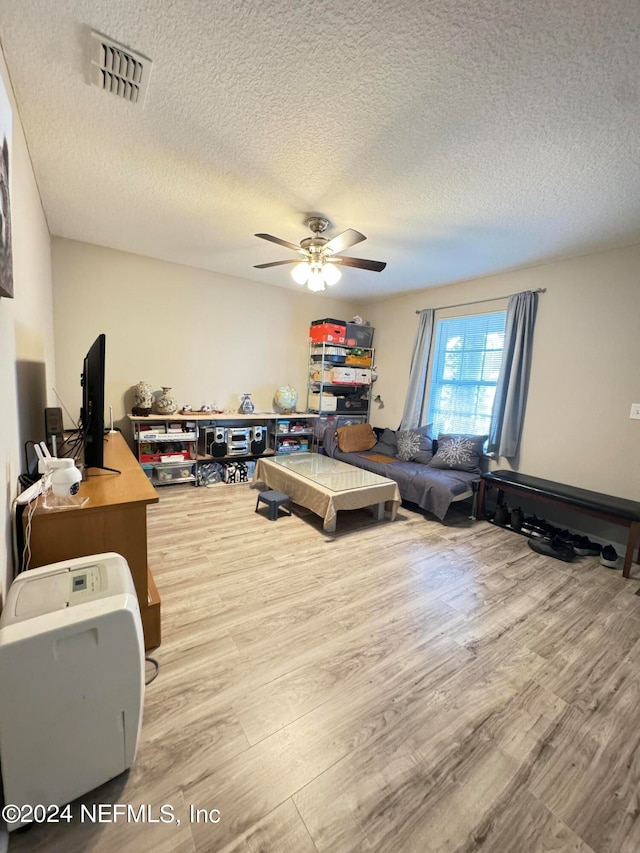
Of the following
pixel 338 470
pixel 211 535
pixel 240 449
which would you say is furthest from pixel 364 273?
pixel 211 535

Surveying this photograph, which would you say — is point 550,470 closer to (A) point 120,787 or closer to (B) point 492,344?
(B) point 492,344

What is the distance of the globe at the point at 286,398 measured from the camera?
4.73 metres

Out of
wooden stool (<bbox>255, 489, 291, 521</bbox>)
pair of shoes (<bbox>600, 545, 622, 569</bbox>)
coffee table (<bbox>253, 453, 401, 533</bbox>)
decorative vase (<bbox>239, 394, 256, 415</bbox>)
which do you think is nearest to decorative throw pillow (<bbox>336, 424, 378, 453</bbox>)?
coffee table (<bbox>253, 453, 401, 533</bbox>)

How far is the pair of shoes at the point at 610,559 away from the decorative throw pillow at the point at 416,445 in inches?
70.4

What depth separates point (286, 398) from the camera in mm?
4730

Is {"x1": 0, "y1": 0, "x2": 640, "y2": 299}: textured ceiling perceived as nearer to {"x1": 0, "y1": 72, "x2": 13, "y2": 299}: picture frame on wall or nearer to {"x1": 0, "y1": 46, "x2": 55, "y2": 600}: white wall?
{"x1": 0, "y1": 46, "x2": 55, "y2": 600}: white wall

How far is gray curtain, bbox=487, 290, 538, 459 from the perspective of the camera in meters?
3.41

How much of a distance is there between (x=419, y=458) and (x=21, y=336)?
3723mm

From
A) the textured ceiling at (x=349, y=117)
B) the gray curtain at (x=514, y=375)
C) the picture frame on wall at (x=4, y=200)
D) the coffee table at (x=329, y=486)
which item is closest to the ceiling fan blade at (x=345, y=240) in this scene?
the textured ceiling at (x=349, y=117)

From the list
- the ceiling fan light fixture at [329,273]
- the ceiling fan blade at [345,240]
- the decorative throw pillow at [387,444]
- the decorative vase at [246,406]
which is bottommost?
the decorative throw pillow at [387,444]

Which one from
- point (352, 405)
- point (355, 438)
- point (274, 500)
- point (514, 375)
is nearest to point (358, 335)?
point (352, 405)

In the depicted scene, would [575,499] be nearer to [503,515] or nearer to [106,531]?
[503,515]

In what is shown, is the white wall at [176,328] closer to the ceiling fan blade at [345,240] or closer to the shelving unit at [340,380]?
the shelving unit at [340,380]

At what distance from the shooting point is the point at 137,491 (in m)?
1.63
